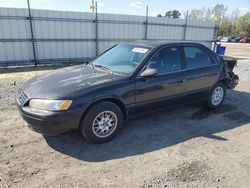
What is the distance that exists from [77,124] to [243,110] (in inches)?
165

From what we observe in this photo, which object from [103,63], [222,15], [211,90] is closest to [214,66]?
[211,90]

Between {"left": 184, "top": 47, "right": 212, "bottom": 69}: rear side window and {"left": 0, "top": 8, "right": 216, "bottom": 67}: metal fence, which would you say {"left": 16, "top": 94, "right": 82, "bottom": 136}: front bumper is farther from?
{"left": 0, "top": 8, "right": 216, "bottom": 67}: metal fence

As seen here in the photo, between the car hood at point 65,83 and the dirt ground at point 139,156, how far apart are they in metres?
0.88

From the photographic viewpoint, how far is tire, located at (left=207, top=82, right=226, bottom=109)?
5434 millimetres

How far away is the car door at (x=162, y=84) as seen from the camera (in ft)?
13.5

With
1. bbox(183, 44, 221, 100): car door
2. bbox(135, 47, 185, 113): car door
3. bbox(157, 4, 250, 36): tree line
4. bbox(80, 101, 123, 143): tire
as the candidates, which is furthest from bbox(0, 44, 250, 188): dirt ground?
bbox(157, 4, 250, 36): tree line

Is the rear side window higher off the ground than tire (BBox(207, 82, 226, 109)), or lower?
higher

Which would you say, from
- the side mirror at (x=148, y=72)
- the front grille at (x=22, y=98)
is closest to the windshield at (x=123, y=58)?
the side mirror at (x=148, y=72)

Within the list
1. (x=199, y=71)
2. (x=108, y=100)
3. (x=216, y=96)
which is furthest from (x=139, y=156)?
(x=216, y=96)

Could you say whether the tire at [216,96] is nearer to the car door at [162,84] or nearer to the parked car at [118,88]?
the parked car at [118,88]

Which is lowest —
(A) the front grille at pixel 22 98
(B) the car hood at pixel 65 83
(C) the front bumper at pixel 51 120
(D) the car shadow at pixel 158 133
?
(D) the car shadow at pixel 158 133

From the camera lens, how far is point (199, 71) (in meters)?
4.99

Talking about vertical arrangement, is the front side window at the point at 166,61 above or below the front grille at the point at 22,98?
above

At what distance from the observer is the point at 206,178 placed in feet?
10.0
